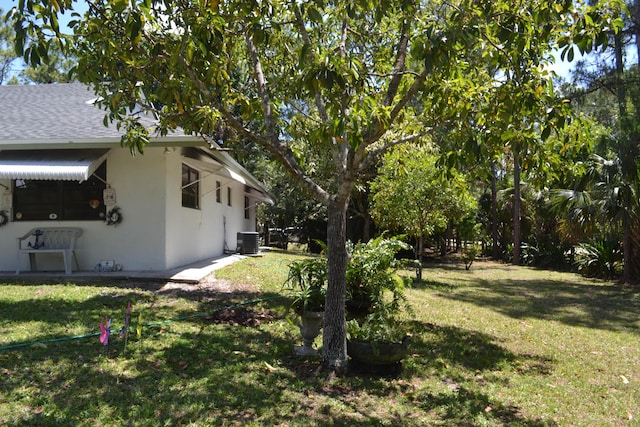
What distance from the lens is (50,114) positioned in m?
12.4

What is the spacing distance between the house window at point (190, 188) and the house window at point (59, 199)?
77.0 inches

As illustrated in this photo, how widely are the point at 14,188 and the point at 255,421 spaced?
963cm

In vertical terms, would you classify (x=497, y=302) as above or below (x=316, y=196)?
below

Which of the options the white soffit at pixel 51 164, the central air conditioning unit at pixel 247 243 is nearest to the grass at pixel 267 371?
the white soffit at pixel 51 164

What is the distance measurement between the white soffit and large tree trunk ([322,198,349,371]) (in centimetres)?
599

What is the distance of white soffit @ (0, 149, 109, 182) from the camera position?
9.62m

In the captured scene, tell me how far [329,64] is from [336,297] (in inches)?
97.4

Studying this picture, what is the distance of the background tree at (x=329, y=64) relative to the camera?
448cm

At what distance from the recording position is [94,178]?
1124 cm

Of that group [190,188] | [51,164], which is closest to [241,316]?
[51,164]

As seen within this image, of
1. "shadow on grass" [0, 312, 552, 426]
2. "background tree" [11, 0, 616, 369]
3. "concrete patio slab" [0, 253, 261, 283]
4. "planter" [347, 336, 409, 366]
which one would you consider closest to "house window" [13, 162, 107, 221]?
"concrete patio slab" [0, 253, 261, 283]

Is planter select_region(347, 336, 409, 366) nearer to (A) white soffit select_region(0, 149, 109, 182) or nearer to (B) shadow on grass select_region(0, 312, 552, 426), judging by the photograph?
(B) shadow on grass select_region(0, 312, 552, 426)

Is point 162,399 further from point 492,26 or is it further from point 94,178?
point 94,178

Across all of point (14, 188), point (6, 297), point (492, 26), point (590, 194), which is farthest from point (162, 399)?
point (590, 194)
